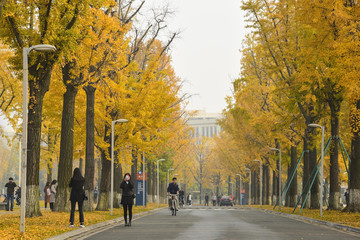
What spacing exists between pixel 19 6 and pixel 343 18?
1340cm

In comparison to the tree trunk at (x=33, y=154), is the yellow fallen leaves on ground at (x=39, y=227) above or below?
below

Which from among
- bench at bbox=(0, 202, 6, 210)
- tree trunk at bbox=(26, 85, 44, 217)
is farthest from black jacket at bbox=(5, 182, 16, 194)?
tree trunk at bbox=(26, 85, 44, 217)

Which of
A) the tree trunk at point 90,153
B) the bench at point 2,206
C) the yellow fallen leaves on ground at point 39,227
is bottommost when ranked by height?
the bench at point 2,206

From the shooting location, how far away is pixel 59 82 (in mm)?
28734

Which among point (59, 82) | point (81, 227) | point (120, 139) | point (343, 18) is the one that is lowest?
point (81, 227)

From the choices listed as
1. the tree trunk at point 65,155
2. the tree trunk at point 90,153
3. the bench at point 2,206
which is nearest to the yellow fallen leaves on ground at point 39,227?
the tree trunk at point 65,155

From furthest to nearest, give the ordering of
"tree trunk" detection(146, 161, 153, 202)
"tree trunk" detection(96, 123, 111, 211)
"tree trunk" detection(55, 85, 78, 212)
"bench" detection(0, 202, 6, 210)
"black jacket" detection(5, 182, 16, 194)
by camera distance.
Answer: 1. "tree trunk" detection(146, 161, 153, 202)
2. "bench" detection(0, 202, 6, 210)
3. "black jacket" detection(5, 182, 16, 194)
4. "tree trunk" detection(96, 123, 111, 211)
5. "tree trunk" detection(55, 85, 78, 212)

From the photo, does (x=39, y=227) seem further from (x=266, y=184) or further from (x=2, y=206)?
(x=266, y=184)

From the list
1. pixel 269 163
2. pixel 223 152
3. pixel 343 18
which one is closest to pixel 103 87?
pixel 343 18

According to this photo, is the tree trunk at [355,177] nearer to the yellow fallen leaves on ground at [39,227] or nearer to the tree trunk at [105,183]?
the tree trunk at [105,183]

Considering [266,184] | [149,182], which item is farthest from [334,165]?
[149,182]

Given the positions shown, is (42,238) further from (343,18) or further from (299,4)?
(299,4)

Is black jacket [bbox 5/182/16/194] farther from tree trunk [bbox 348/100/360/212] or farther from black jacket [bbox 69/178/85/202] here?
tree trunk [bbox 348/100/360/212]

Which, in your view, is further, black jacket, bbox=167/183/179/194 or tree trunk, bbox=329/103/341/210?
black jacket, bbox=167/183/179/194
